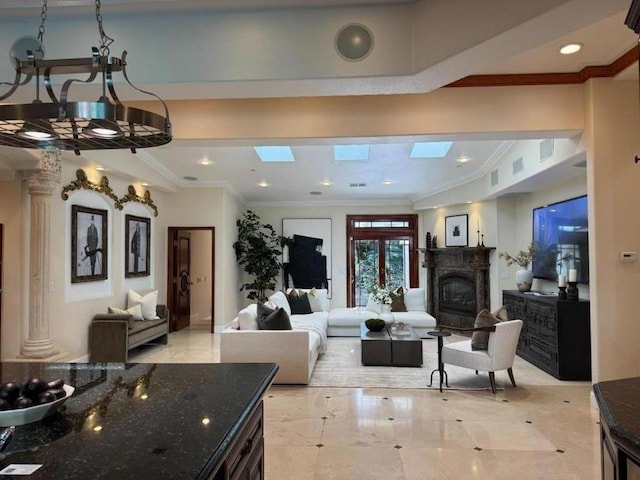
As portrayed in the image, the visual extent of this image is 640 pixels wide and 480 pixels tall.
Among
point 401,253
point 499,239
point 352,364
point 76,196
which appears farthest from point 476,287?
point 76,196

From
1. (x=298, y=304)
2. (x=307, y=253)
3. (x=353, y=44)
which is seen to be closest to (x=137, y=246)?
(x=298, y=304)

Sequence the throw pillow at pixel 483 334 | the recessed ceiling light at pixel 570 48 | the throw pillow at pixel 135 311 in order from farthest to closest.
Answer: the throw pillow at pixel 135 311, the throw pillow at pixel 483 334, the recessed ceiling light at pixel 570 48

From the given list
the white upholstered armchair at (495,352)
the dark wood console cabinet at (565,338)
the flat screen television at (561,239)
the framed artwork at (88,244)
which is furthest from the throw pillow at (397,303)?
the framed artwork at (88,244)

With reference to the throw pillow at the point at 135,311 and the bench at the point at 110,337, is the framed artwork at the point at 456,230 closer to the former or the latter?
the throw pillow at the point at 135,311

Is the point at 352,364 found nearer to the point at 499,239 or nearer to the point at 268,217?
the point at 499,239

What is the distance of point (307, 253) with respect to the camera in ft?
32.8

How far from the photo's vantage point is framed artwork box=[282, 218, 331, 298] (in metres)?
9.93

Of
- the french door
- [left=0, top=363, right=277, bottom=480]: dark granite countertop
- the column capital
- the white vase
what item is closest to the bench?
the column capital

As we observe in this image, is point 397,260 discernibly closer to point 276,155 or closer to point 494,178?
point 494,178

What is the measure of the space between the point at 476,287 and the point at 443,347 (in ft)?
11.1

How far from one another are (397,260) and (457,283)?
74.9 inches

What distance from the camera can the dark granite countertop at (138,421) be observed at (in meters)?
1.18

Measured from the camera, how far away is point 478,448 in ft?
10.7

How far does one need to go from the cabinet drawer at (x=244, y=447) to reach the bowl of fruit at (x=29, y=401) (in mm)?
655
